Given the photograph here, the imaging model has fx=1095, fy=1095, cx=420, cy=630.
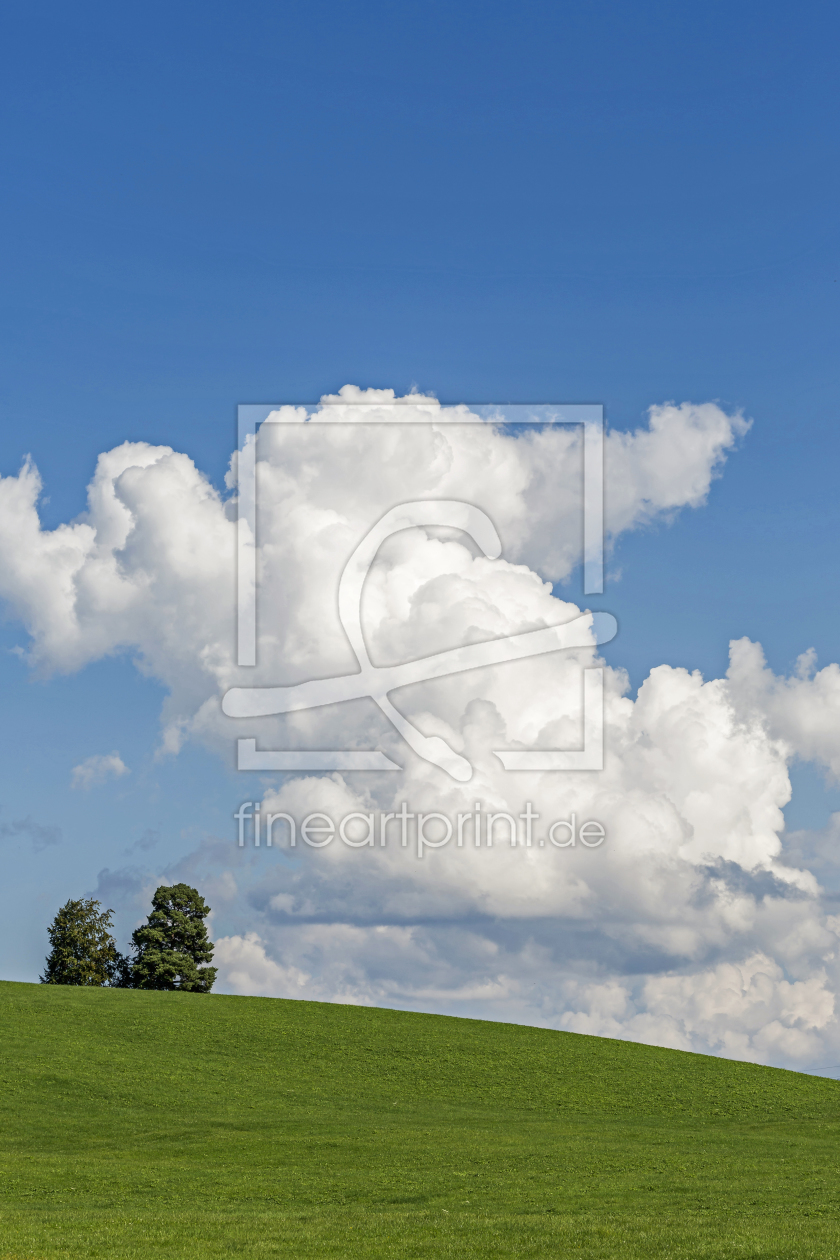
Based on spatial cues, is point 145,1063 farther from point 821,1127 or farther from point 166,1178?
point 821,1127

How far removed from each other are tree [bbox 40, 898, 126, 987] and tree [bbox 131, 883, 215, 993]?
9.89 feet

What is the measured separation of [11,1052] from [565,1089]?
32.5 metres

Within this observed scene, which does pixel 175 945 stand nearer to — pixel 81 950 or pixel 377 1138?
pixel 81 950

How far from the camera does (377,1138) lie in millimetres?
45938

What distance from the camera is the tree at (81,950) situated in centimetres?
9675

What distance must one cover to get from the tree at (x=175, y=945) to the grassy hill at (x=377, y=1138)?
10.3 m

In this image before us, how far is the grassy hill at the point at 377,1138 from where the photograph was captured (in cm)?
2558

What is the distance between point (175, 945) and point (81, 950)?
8635mm

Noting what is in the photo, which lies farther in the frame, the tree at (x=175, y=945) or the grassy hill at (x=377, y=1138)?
the tree at (x=175, y=945)

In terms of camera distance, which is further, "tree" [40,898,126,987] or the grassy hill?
"tree" [40,898,126,987]

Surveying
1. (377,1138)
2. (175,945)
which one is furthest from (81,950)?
(377,1138)

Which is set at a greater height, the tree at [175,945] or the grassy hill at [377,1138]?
the tree at [175,945]

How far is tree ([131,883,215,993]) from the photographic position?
309 ft

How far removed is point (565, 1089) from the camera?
216 feet
